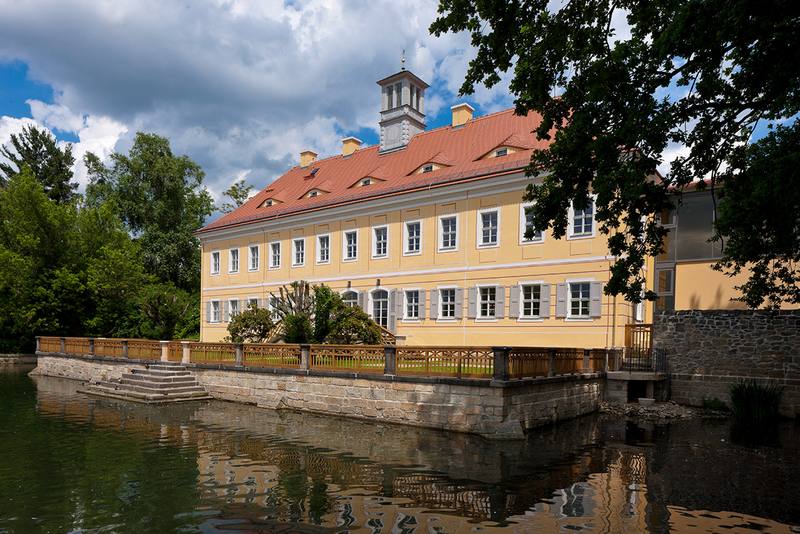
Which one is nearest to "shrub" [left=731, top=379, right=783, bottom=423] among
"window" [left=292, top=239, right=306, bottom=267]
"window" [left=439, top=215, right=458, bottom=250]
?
"window" [left=439, top=215, right=458, bottom=250]

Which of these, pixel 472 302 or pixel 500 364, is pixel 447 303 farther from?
pixel 500 364

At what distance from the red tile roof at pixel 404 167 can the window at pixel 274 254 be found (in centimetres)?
156

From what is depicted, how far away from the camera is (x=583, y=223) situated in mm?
19750

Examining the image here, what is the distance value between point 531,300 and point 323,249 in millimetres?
11443

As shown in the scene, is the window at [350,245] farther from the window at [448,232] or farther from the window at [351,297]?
the window at [448,232]

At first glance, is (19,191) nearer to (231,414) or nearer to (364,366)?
(231,414)

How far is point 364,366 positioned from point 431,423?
267cm

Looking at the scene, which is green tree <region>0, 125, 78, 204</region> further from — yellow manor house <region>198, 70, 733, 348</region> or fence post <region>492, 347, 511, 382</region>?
fence post <region>492, 347, 511, 382</region>

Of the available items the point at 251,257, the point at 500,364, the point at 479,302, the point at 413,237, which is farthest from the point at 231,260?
the point at 500,364

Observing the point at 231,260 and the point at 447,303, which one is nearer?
the point at 447,303

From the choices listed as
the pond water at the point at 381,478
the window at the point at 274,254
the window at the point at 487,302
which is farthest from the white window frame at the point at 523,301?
the window at the point at 274,254

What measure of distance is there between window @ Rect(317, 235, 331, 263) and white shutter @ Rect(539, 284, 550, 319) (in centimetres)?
1132

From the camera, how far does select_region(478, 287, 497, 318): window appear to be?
2178 cm

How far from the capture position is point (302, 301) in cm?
2041
